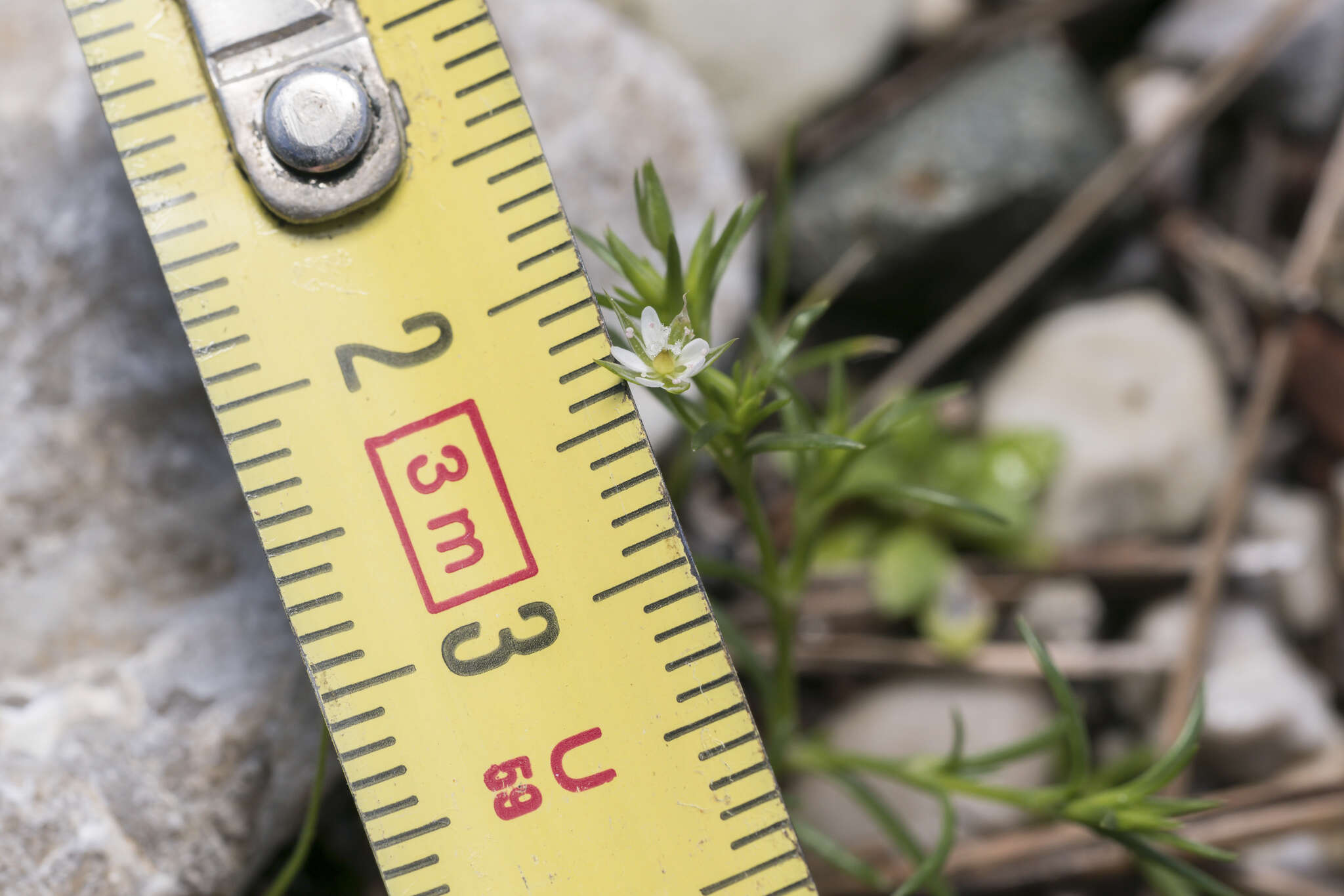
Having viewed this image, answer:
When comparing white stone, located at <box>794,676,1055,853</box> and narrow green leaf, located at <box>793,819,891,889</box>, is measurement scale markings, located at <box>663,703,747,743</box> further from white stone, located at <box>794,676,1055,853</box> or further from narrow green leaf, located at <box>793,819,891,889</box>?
white stone, located at <box>794,676,1055,853</box>

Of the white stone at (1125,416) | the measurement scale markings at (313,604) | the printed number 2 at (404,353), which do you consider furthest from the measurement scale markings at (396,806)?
the white stone at (1125,416)

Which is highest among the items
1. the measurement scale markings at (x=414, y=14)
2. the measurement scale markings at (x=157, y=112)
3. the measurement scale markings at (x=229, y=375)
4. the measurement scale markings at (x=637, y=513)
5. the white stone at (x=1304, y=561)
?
the measurement scale markings at (x=414, y=14)

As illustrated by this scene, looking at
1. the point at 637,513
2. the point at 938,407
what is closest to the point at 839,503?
the point at 938,407

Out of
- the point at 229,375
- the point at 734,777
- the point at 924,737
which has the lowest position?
the point at 924,737

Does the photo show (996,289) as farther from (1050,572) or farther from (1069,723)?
(1069,723)

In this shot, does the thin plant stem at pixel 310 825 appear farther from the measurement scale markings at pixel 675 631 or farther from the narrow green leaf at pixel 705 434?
the narrow green leaf at pixel 705 434

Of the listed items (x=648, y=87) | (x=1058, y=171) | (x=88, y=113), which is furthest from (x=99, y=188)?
(x=1058, y=171)

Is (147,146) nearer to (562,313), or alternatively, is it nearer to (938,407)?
(562,313)
